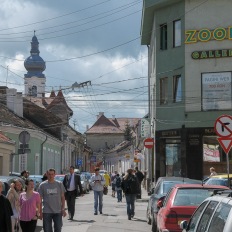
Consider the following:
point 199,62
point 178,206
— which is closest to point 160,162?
point 199,62

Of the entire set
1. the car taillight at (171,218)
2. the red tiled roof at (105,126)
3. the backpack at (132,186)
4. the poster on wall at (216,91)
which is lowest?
the car taillight at (171,218)

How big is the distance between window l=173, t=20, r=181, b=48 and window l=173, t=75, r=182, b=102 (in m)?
1.91

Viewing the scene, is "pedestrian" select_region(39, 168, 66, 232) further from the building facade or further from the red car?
the building facade

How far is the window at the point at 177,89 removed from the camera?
1288 inches

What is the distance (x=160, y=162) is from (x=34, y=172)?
1410 cm

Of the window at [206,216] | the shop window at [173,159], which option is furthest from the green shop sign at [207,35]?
the window at [206,216]

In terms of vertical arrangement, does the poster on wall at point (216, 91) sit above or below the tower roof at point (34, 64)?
below

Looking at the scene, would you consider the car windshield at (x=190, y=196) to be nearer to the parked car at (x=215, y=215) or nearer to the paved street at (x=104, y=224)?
the paved street at (x=104, y=224)

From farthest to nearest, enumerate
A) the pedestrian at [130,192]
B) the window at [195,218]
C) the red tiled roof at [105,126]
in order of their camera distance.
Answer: the red tiled roof at [105,126]
the pedestrian at [130,192]
the window at [195,218]

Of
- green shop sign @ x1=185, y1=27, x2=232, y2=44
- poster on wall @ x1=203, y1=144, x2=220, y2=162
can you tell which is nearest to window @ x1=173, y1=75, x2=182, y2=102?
green shop sign @ x1=185, y1=27, x2=232, y2=44

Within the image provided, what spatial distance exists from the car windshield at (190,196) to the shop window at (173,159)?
806 inches

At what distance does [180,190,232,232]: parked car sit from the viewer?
5844mm

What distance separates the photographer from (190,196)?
480 inches

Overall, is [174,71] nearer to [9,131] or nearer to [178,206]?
[9,131]
